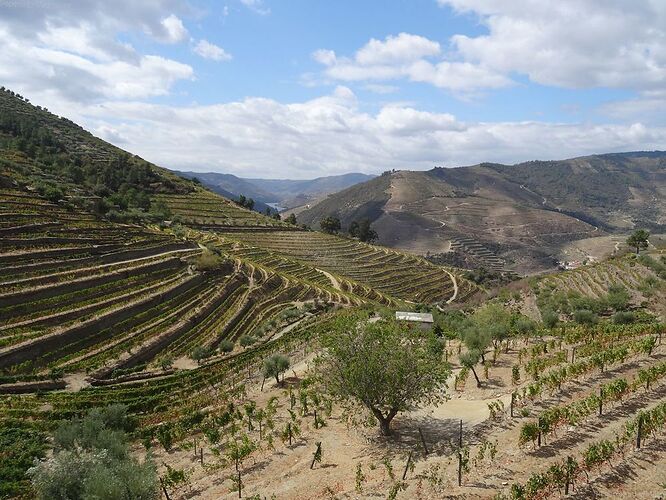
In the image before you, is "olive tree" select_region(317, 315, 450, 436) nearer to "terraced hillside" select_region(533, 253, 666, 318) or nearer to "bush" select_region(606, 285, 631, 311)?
"bush" select_region(606, 285, 631, 311)

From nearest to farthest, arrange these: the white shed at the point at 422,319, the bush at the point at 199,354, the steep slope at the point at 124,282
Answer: the steep slope at the point at 124,282, the bush at the point at 199,354, the white shed at the point at 422,319

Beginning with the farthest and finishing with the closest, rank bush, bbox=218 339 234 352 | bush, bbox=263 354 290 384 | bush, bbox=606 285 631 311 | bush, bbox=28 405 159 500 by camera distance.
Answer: bush, bbox=606 285 631 311
bush, bbox=218 339 234 352
bush, bbox=263 354 290 384
bush, bbox=28 405 159 500

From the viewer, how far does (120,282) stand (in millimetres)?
55906

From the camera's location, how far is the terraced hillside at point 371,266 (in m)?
109

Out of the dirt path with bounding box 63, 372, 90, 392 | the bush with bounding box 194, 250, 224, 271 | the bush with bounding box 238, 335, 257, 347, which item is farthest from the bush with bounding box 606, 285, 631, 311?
the dirt path with bounding box 63, 372, 90, 392

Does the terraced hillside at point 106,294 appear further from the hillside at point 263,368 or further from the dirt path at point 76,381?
the dirt path at point 76,381

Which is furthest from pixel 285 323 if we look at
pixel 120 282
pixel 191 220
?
pixel 191 220

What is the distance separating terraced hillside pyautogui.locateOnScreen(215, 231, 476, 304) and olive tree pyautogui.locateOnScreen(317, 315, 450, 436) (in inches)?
2810

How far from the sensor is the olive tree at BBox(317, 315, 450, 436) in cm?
2258

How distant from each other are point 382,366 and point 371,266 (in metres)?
97.5

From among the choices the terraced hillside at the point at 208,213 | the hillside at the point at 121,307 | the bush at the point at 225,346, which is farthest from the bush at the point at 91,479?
the terraced hillside at the point at 208,213

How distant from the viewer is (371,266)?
393ft

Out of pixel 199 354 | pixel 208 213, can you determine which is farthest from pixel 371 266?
pixel 199 354

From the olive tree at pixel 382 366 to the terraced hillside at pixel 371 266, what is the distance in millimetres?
71366
